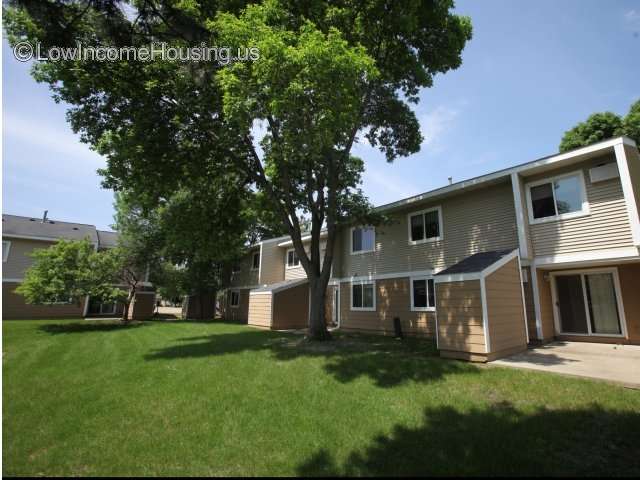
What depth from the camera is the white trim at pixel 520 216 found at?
11031mm

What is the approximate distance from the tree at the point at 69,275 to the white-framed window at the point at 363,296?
45.2 feet

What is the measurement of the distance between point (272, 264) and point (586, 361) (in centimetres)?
1938

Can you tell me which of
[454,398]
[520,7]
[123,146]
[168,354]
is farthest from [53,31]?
[520,7]

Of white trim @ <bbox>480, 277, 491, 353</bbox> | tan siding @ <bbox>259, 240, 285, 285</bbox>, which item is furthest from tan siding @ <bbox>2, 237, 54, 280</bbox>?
white trim @ <bbox>480, 277, 491, 353</bbox>

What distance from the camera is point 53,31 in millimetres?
7492

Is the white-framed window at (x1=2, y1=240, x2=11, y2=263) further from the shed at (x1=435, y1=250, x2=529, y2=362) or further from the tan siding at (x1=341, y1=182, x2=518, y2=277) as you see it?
the shed at (x1=435, y1=250, x2=529, y2=362)

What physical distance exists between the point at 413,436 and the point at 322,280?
7.89m

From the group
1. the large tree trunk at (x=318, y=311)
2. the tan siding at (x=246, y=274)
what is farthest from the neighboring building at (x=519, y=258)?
the tan siding at (x=246, y=274)

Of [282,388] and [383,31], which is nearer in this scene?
[282,388]

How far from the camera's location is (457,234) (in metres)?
13.3

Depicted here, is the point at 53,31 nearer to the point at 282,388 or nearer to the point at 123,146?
the point at 123,146

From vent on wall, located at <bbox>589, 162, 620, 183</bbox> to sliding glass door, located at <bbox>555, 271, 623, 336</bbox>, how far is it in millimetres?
3156

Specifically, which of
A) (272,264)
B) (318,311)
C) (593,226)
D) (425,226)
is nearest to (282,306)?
(272,264)

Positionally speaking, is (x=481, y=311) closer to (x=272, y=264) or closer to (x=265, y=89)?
(x=265, y=89)
